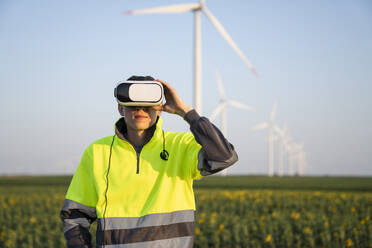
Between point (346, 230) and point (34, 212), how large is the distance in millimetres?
7593

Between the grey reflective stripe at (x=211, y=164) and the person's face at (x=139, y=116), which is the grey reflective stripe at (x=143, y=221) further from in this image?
the person's face at (x=139, y=116)

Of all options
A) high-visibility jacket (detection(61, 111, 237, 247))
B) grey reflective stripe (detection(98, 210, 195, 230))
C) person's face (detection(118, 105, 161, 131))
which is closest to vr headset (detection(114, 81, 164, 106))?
person's face (detection(118, 105, 161, 131))

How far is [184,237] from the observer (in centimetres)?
218

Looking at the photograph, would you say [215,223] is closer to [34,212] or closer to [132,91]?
[34,212]

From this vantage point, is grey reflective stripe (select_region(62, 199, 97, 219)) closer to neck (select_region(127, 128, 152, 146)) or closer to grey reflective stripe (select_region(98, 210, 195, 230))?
grey reflective stripe (select_region(98, 210, 195, 230))

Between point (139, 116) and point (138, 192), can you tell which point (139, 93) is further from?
point (138, 192)

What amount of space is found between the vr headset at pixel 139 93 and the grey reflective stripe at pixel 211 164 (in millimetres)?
381

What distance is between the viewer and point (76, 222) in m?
2.26

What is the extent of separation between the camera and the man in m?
2.10

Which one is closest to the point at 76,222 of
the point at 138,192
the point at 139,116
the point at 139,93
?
the point at 138,192

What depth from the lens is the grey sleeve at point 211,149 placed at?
6.73 ft

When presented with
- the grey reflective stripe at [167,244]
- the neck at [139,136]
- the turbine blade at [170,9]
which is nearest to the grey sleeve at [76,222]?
the grey reflective stripe at [167,244]

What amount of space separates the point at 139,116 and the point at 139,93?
0.20 meters

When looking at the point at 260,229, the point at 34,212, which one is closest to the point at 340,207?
the point at 260,229
